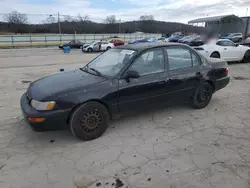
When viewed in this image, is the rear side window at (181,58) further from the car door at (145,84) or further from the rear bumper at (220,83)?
the rear bumper at (220,83)

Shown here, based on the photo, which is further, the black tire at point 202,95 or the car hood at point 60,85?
the black tire at point 202,95

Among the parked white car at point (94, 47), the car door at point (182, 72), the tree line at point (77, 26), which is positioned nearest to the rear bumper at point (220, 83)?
the car door at point (182, 72)

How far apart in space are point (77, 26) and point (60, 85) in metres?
48.9

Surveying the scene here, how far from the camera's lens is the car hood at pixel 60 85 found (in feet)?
9.91

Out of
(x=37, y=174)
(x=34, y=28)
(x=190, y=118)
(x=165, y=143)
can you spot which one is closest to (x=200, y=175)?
(x=165, y=143)

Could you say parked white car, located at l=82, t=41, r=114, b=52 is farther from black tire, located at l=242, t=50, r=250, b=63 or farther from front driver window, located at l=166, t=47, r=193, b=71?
front driver window, located at l=166, t=47, r=193, b=71

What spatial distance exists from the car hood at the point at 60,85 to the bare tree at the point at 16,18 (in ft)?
162

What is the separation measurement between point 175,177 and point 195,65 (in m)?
2.55

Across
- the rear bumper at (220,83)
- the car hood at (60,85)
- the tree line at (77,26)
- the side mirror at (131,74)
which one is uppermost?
the tree line at (77,26)

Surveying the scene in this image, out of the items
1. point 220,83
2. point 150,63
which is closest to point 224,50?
point 220,83

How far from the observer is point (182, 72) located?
3980 mm

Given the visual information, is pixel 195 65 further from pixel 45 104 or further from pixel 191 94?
pixel 45 104

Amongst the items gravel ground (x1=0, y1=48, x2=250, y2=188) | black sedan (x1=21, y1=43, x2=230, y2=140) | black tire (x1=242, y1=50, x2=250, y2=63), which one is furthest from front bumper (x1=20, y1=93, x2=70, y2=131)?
black tire (x1=242, y1=50, x2=250, y2=63)

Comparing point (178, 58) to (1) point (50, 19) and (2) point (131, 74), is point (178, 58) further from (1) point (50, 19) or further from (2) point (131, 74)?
(1) point (50, 19)
